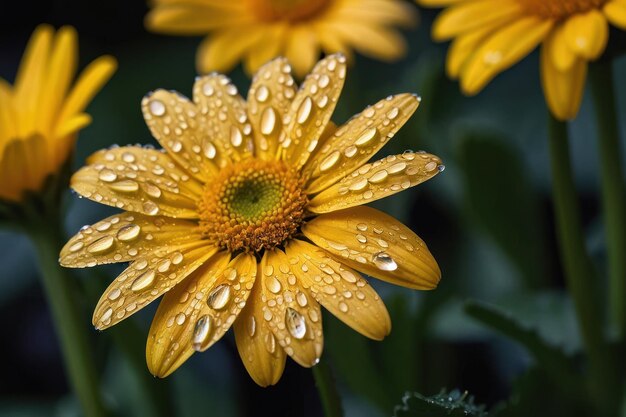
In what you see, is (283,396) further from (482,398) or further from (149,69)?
(149,69)

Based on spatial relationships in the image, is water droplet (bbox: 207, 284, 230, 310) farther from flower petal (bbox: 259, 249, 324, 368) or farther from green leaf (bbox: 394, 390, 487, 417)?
green leaf (bbox: 394, 390, 487, 417)

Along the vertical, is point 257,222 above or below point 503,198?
above

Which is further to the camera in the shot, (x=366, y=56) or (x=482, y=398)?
(x=366, y=56)

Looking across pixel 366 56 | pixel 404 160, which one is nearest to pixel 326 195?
pixel 404 160

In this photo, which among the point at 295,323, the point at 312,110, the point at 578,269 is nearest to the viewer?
the point at 295,323

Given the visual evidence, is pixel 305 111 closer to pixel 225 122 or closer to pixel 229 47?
pixel 225 122

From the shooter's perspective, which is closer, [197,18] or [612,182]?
[612,182]

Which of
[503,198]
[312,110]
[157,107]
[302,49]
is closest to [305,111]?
[312,110]
